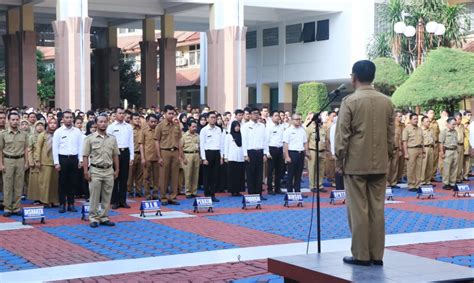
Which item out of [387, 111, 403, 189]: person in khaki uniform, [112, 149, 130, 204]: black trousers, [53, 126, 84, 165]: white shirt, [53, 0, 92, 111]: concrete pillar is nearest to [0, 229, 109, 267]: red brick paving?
[53, 126, 84, 165]: white shirt

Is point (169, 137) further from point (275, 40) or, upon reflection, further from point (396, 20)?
point (275, 40)

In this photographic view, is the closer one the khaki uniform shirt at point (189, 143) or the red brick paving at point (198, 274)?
the red brick paving at point (198, 274)

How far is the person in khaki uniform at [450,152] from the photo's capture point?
1969 cm

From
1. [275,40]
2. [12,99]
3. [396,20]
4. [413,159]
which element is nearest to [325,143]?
[413,159]

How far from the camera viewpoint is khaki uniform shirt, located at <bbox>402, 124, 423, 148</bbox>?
19.5m

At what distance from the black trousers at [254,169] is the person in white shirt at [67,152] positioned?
4335mm

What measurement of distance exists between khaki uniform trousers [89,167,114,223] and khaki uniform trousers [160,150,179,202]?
296 centimetres

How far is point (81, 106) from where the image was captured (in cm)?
2872

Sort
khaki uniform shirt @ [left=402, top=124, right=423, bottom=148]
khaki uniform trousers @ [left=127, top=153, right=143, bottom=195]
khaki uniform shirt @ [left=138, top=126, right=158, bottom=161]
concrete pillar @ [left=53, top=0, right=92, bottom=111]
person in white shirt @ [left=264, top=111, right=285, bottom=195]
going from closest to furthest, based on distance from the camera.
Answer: khaki uniform shirt @ [left=138, top=126, right=158, bottom=161] → khaki uniform trousers @ [left=127, top=153, right=143, bottom=195] → person in white shirt @ [left=264, top=111, right=285, bottom=195] → khaki uniform shirt @ [left=402, top=124, right=423, bottom=148] → concrete pillar @ [left=53, top=0, right=92, bottom=111]

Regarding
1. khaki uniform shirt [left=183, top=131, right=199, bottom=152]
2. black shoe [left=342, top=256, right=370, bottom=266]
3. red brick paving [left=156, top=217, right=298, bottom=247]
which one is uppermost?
khaki uniform shirt [left=183, top=131, right=199, bottom=152]

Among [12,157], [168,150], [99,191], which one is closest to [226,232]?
[99,191]

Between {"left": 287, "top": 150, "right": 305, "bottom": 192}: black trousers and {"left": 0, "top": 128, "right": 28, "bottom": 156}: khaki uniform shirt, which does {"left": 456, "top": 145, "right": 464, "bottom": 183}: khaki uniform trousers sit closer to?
{"left": 287, "top": 150, "right": 305, "bottom": 192}: black trousers

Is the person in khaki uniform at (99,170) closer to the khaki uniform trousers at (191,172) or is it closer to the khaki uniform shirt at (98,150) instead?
the khaki uniform shirt at (98,150)

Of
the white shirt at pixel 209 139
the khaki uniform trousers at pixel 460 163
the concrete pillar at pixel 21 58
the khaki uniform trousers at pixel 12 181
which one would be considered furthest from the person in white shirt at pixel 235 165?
the concrete pillar at pixel 21 58
